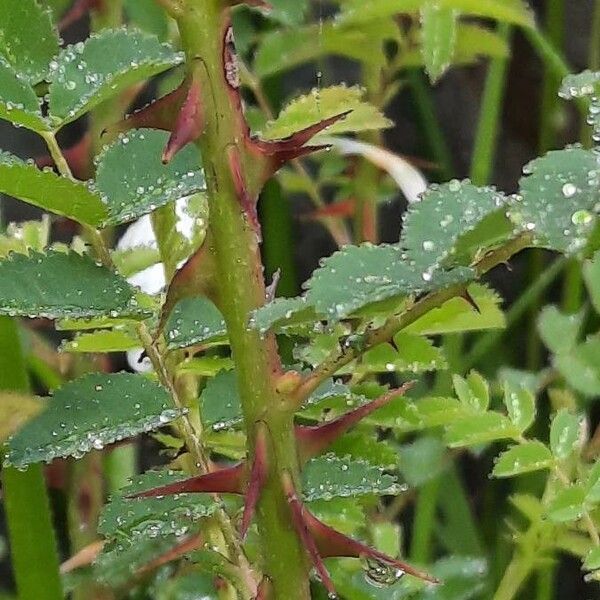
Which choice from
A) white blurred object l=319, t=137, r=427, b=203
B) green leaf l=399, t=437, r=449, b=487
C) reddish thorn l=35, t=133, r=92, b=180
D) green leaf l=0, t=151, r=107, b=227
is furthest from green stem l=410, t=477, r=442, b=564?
green leaf l=0, t=151, r=107, b=227

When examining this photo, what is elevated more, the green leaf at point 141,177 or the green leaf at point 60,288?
the green leaf at point 141,177

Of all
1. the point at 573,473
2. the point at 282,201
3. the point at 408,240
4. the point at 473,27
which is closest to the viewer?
the point at 408,240

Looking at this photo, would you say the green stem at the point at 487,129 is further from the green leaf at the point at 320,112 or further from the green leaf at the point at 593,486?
the green leaf at the point at 593,486

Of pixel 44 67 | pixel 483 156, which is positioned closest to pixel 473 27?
pixel 483 156

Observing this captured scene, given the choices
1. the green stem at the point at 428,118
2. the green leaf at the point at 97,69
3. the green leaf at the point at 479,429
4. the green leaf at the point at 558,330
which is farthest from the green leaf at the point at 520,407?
the green stem at the point at 428,118

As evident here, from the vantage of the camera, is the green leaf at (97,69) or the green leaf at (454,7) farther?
the green leaf at (454,7)

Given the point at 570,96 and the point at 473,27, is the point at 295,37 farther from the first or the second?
the point at 570,96

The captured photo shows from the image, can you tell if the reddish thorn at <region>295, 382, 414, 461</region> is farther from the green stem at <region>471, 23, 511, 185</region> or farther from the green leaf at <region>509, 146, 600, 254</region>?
the green stem at <region>471, 23, 511, 185</region>
